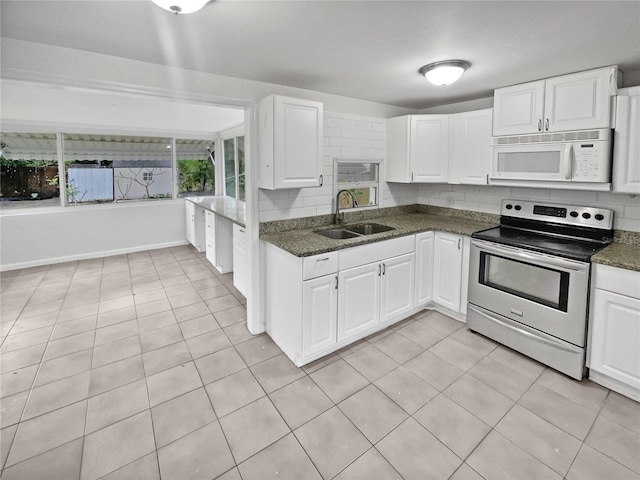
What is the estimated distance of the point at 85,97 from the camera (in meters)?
3.38

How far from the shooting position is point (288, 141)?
8.59ft

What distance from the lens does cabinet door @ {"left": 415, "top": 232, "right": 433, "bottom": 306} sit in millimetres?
3174

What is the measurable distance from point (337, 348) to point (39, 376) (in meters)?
2.17

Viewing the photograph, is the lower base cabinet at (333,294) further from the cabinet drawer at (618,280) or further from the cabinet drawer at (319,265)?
the cabinet drawer at (618,280)

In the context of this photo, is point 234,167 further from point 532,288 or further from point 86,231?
point 532,288

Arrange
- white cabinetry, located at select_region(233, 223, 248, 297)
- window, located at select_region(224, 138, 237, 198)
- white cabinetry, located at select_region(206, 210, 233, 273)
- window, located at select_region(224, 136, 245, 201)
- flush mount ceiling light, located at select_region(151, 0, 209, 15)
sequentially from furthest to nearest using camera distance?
window, located at select_region(224, 138, 237, 198) < window, located at select_region(224, 136, 245, 201) < white cabinetry, located at select_region(206, 210, 233, 273) < white cabinetry, located at select_region(233, 223, 248, 297) < flush mount ceiling light, located at select_region(151, 0, 209, 15)

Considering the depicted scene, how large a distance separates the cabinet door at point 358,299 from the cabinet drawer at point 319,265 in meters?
0.12

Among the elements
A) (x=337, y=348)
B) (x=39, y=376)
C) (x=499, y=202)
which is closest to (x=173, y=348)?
(x=39, y=376)

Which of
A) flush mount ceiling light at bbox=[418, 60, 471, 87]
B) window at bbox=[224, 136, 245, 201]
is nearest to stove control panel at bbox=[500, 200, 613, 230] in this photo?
flush mount ceiling light at bbox=[418, 60, 471, 87]

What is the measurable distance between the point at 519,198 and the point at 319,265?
214cm

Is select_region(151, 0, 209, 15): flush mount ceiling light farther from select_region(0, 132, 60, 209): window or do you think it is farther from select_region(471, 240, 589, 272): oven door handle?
select_region(0, 132, 60, 209): window

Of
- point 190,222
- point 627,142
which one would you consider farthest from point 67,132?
point 627,142

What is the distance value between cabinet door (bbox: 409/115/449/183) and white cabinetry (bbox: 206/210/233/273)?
2527 millimetres

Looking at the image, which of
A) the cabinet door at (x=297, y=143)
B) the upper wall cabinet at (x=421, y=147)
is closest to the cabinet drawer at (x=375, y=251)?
the cabinet door at (x=297, y=143)
